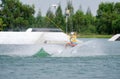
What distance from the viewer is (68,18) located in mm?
126688

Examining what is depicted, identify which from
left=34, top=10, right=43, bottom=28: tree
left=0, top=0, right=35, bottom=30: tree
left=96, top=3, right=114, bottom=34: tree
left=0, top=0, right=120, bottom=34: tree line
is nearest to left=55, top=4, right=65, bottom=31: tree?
left=0, top=0, right=120, bottom=34: tree line

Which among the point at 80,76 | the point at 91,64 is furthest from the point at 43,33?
the point at 80,76

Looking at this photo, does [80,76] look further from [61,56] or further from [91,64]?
[61,56]

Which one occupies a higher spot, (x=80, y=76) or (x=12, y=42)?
(x=80, y=76)

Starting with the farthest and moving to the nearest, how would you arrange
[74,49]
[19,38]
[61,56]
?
[19,38] → [74,49] → [61,56]

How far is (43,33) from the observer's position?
7294 cm

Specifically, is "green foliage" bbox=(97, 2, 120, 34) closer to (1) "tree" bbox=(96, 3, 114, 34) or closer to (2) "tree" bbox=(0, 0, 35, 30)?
(1) "tree" bbox=(96, 3, 114, 34)

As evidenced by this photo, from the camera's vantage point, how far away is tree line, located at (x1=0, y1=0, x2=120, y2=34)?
12825cm

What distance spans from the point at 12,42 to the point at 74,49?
122 feet

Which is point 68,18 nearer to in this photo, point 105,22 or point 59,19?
point 59,19

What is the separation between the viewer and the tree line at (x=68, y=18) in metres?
128

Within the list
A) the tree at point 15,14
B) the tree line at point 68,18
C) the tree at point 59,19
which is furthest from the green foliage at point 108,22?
the tree at point 15,14

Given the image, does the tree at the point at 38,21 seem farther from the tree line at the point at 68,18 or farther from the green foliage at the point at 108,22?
the green foliage at the point at 108,22

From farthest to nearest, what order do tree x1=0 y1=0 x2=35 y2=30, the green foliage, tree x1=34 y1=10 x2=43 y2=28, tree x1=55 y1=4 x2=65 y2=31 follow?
the green foliage → tree x1=55 y1=4 x2=65 y2=31 → tree x1=0 y1=0 x2=35 y2=30 → tree x1=34 y1=10 x2=43 y2=28
